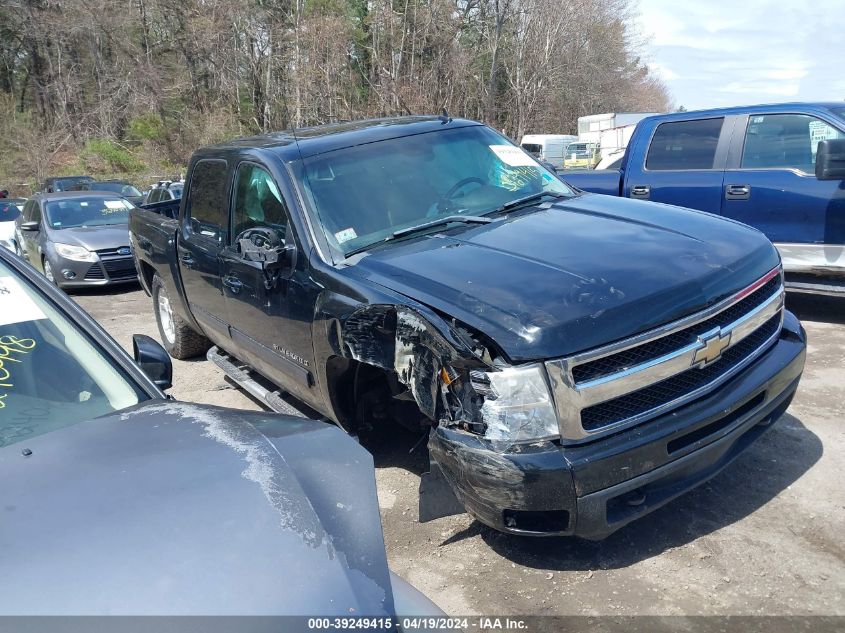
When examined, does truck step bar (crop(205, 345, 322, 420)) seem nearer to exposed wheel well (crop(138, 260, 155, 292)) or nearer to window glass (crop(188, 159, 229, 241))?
window glass (crop(188, 159, 229, 241))

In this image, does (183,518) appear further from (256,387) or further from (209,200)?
(209,200)

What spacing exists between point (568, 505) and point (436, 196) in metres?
2.14

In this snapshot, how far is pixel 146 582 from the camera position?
1.45 metres

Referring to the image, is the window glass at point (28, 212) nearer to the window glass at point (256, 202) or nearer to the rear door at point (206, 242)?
the rear door at point (206, 242)

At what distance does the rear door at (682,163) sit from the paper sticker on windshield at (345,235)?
4.33m

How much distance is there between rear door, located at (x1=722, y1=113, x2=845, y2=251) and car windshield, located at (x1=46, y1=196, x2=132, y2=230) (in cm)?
955

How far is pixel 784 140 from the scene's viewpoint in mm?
A: 6801

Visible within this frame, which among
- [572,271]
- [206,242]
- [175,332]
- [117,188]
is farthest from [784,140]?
[117,188]

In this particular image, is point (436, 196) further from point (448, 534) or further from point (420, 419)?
point (448, 534)

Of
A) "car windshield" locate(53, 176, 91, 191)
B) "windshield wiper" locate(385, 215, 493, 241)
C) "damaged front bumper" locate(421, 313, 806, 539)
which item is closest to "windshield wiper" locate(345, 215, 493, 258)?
"windshield wiper" locate(385, 215, 493, 241)

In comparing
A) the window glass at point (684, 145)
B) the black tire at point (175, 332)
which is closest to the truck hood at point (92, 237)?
the black tire at point (175, 332)

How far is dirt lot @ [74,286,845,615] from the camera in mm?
2996

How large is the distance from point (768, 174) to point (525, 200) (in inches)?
135

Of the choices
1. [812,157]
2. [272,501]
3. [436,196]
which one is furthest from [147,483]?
[812,157]
